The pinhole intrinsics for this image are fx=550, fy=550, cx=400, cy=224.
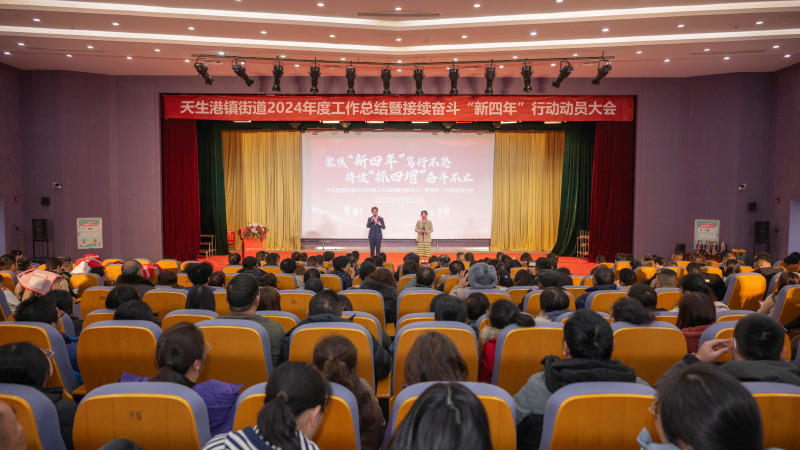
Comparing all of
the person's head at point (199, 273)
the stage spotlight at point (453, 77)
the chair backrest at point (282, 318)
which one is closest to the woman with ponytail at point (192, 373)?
the chair backrest at point (282, 318)

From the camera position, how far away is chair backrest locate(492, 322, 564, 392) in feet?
8.44

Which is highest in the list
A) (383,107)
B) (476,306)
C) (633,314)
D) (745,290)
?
(383,107)

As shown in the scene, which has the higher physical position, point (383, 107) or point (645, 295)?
point (383, 107)

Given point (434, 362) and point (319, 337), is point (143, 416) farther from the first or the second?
point (319, 337)

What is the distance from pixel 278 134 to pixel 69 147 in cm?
477

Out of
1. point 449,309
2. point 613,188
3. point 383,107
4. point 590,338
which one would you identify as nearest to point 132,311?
point 449,309

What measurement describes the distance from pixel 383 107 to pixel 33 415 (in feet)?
32.2

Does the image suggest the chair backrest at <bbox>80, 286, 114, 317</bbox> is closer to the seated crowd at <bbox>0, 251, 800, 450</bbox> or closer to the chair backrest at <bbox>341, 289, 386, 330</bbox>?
the seated crowd at <bbox>0, 251, 800, 450</bbox>

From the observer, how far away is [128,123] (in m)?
11.1

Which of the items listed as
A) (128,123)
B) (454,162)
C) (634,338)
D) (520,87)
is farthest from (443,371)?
(454,162)

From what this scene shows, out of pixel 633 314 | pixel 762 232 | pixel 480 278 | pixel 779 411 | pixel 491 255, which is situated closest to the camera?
pixel 779 411

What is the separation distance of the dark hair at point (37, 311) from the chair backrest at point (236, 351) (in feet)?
3.29

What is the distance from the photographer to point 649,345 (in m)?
2.68

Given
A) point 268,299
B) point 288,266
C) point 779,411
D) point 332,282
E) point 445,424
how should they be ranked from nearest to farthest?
point 445,424
point 779,411
point 268,299
point 332,282
point 288,266
